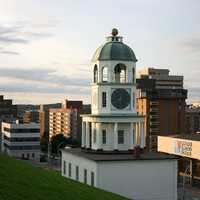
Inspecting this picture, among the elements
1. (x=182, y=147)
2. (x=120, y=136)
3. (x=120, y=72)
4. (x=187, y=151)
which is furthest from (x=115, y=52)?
(x=182, y=147)

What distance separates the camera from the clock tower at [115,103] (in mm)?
37719

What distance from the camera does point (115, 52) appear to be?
126 ft

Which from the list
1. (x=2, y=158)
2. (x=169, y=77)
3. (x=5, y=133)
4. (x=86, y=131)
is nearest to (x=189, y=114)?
(x=169, y=77)

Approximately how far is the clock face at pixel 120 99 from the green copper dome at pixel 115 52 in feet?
7.68

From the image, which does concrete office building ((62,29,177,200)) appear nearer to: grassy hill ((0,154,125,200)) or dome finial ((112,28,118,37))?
dome finial ((112,28,118,37))

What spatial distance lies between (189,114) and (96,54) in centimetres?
14416

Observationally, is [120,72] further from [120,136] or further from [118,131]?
[120,136]

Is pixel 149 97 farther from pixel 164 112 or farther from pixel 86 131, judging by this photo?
pixel 86 131

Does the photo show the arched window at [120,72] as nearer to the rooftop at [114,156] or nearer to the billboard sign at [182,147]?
the rooftop at [114,156]

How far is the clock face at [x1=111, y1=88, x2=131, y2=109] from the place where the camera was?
38.0 metres

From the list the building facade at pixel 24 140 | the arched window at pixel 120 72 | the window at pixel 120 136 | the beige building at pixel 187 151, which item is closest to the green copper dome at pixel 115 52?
the arched window at pixel 120 72

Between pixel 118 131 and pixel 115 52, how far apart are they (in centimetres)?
555

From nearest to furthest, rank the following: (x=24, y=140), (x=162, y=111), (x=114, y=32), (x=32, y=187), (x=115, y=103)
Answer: (x=32, y=187) → (x=115, y=103) → (x=114, y=32) → (x=162, y=111) → (x=24, y=140)

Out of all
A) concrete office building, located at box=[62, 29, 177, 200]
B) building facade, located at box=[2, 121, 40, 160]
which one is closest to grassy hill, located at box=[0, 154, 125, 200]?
concrete office building, located at box=[62, 29, 177, 200]
